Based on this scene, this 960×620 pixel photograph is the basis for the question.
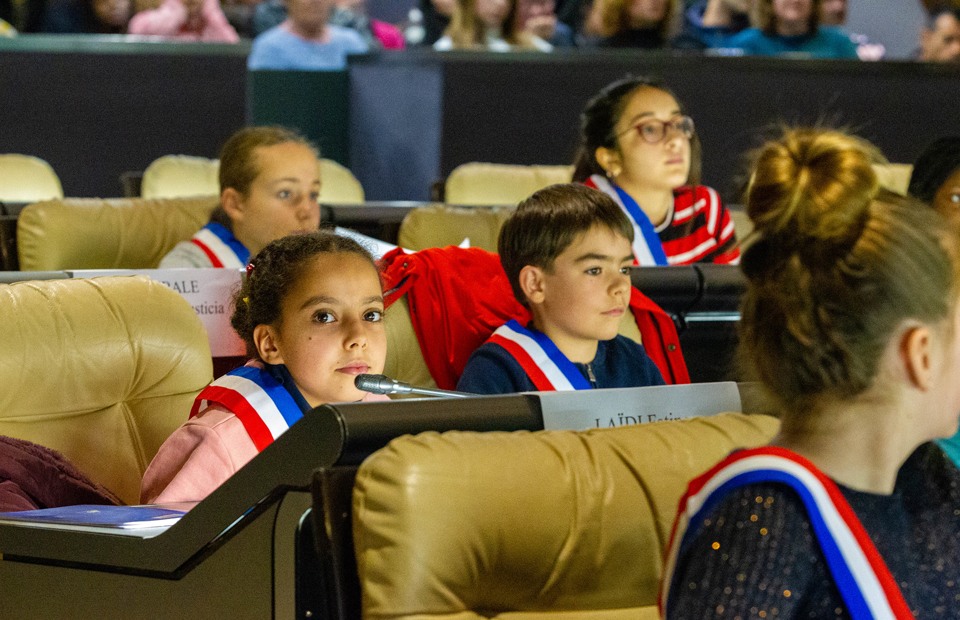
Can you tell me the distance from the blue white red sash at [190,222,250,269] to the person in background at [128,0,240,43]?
2.60 meters

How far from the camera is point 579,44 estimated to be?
17.9 feet

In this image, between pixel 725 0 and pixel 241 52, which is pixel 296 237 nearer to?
pixel 241 52

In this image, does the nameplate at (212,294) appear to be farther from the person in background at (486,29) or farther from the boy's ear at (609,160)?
the person in background at (486,29)

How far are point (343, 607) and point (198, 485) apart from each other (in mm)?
528

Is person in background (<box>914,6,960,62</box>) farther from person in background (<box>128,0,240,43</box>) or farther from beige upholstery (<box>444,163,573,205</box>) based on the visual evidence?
person in background (<box>128,0,240,43</box>)

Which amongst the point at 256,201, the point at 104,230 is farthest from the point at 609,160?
the point at 104,230

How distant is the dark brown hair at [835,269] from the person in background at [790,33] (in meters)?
4.06

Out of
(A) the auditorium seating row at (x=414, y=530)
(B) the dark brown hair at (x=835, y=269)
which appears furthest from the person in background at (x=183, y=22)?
(B) the dark brown hair at (x=835, y=269)

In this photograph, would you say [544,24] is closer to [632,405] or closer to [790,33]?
[790,33]

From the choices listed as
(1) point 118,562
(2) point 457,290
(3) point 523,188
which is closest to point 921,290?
(1) point 118,562

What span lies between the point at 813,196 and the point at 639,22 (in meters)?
4.15

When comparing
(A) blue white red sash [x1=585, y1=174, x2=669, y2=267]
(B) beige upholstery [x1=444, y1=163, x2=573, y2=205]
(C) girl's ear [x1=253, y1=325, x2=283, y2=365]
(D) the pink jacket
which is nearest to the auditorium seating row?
(D) the pink jacket

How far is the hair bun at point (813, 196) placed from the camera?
2.63ft

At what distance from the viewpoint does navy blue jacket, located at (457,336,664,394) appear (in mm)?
1744
